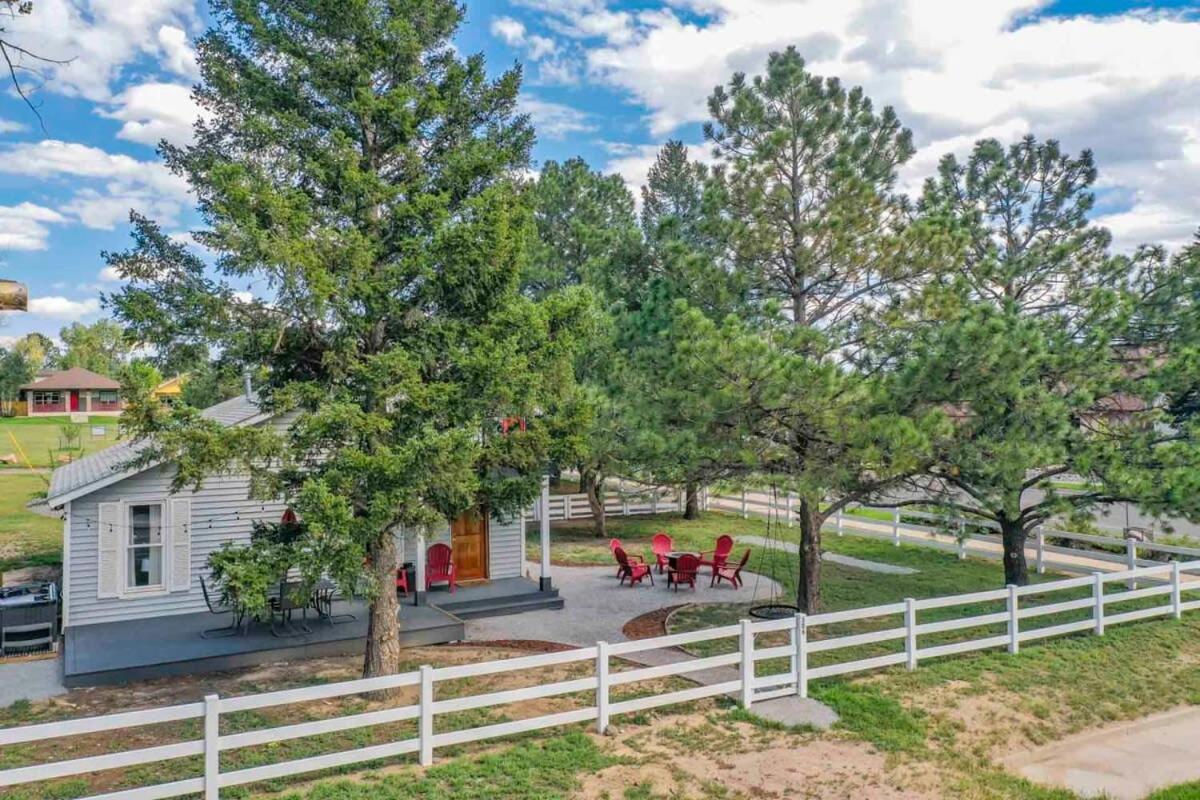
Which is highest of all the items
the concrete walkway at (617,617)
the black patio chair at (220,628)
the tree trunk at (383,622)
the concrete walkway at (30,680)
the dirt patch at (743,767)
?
the tree trunk at (383,622)

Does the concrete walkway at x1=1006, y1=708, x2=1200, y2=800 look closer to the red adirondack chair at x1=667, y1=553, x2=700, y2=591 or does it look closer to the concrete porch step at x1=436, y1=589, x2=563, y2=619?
the red adirondack chair at x1=667, y1=553, x2=700, y2=591

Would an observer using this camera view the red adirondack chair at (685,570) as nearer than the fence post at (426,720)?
No

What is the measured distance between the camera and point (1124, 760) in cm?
805

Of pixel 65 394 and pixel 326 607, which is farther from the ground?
pixel 65 394

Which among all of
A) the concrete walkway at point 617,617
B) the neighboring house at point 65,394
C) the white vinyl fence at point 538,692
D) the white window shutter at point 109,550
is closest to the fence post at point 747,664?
the white vinyl fence at point 538,692

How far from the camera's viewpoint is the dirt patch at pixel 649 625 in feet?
41.4

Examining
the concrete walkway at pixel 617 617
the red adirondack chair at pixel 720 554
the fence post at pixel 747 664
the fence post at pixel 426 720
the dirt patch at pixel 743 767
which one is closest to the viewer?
the dirt patch at pixel 743 767

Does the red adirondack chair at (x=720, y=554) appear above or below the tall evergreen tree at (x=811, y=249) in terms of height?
below

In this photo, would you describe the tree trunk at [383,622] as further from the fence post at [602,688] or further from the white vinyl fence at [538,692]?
the fence post at [602,688]

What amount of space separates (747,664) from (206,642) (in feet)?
25.8

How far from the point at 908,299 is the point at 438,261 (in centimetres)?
697

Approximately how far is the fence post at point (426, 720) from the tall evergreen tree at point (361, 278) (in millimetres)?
1398

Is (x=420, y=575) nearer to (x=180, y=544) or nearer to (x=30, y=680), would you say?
(x=180, y=544)

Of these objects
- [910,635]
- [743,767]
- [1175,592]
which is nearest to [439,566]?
[910,635]
